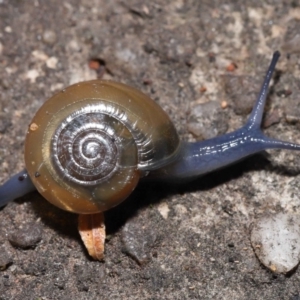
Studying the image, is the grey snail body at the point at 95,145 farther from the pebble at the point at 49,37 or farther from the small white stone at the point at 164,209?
the pebble at the point at 49,37

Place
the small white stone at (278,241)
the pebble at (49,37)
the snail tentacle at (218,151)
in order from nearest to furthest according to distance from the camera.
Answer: the small white stone at (278,241), the snail tentacle at (218,151), the pebble at (49,37)

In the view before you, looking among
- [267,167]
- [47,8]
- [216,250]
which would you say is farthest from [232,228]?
[47,8]

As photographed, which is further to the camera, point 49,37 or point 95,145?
point 49,37

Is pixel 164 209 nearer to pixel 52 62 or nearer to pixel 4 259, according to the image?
pixel 4 259

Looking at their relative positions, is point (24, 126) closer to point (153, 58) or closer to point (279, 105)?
point (153, 58)

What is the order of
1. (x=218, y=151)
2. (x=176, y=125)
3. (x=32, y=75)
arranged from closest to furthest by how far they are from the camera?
1. (x=218, y=151)
2. (x=176, y=125)
3. (x=32, y=75)

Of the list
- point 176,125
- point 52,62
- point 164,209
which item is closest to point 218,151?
point 176,125

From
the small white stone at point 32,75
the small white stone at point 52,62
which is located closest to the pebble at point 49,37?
the small white stone at point 52,62
